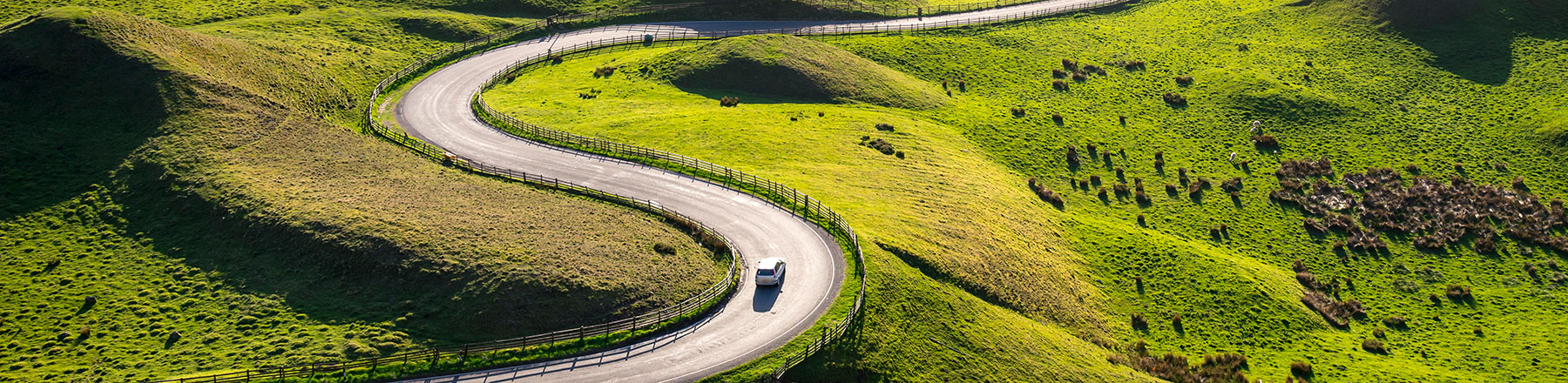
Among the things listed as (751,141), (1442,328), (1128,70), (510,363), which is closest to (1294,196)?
(1442,328)

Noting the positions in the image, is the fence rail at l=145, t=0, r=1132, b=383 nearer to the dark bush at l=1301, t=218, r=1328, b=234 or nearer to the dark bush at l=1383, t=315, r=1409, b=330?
the dark bush at l=1383, t=315, r=1409, b=330

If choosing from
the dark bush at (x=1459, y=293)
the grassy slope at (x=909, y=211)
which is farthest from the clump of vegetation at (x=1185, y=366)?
the dark bush at (x=1459, y=293)

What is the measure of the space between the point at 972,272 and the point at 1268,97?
54.2 metres

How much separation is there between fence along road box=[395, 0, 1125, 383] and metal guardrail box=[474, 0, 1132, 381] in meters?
0.95

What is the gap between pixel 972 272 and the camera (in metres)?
53.8

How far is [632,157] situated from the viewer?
218 feet

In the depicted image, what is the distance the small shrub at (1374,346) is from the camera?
56406 millimetres

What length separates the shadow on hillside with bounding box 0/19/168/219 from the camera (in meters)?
59.3

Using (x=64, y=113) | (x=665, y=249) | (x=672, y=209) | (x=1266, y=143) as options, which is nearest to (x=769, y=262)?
(x=665, y=249)

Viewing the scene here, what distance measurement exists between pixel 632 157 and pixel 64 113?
38761 mm

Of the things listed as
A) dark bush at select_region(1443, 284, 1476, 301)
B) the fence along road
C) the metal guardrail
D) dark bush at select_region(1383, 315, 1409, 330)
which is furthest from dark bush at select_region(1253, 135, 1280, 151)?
the fence along road

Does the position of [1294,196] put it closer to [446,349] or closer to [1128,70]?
[1128,70]

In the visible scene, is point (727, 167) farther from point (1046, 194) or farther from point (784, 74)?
point (1046, 194)

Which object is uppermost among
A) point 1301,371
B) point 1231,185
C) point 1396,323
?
point 1231,185
